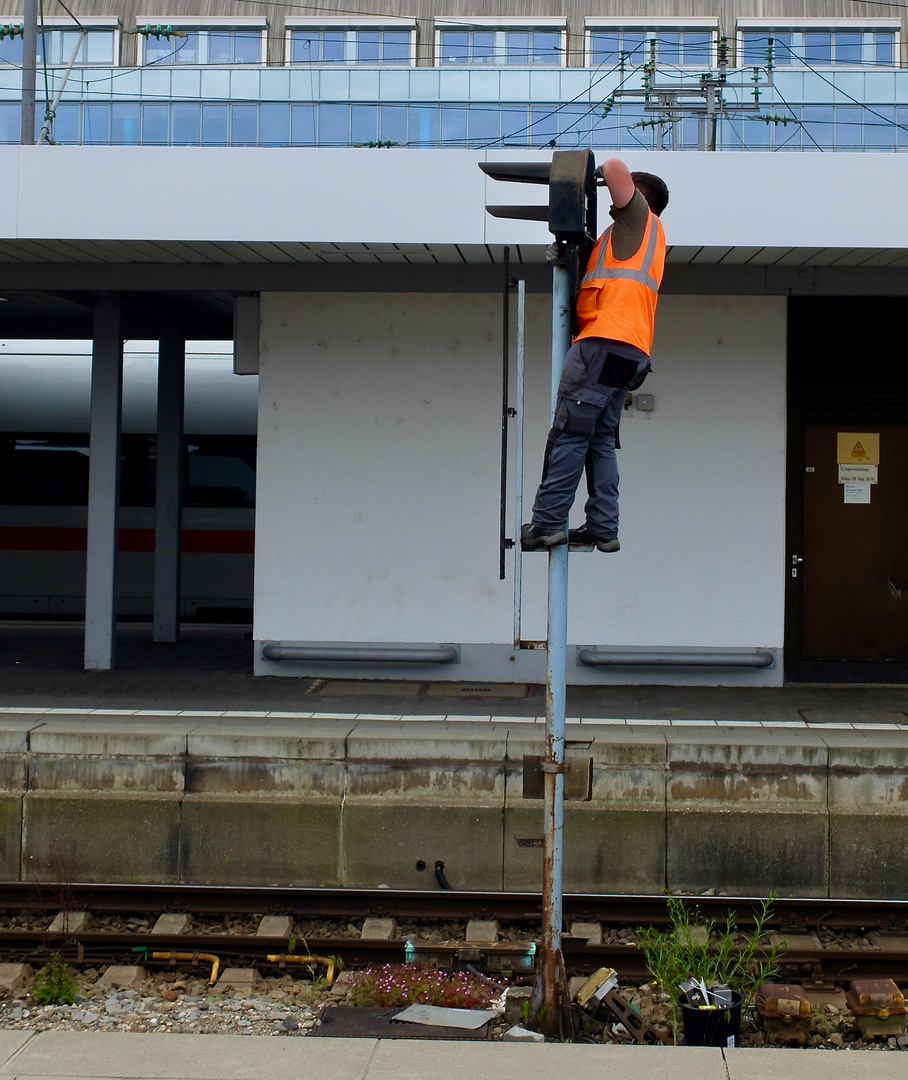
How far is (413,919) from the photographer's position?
626cm

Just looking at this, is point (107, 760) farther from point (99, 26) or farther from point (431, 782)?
point (99, 26)

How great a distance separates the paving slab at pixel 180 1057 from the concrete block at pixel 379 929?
5.20 feet

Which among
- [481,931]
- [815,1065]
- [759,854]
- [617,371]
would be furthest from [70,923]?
[617,371]

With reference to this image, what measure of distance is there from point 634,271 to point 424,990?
356 cm

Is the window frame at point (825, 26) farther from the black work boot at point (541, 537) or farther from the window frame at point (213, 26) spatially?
the black work boot at point (541, 537)

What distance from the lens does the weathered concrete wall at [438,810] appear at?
640 centimetres

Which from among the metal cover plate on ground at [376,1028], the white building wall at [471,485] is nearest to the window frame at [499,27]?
the white building wall at [471,485]

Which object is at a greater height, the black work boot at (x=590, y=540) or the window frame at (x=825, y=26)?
the window frame at (x=825, y=26)

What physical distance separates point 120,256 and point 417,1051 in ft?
22.7

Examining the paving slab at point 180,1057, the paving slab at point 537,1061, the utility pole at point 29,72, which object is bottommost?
the paving slab at point 180,1057

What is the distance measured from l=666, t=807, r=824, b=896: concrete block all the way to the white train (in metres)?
8.53

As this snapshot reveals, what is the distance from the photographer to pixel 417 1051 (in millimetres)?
4312

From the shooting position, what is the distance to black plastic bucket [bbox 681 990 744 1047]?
4.53 metres

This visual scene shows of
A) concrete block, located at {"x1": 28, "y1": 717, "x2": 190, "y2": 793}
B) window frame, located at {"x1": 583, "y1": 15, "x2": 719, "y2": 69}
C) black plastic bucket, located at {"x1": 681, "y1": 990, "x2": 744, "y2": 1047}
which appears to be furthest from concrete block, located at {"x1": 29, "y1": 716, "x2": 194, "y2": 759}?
window frame, located at {"x1": 583, "y1": 15, "x2": 719, "y2": 69}
